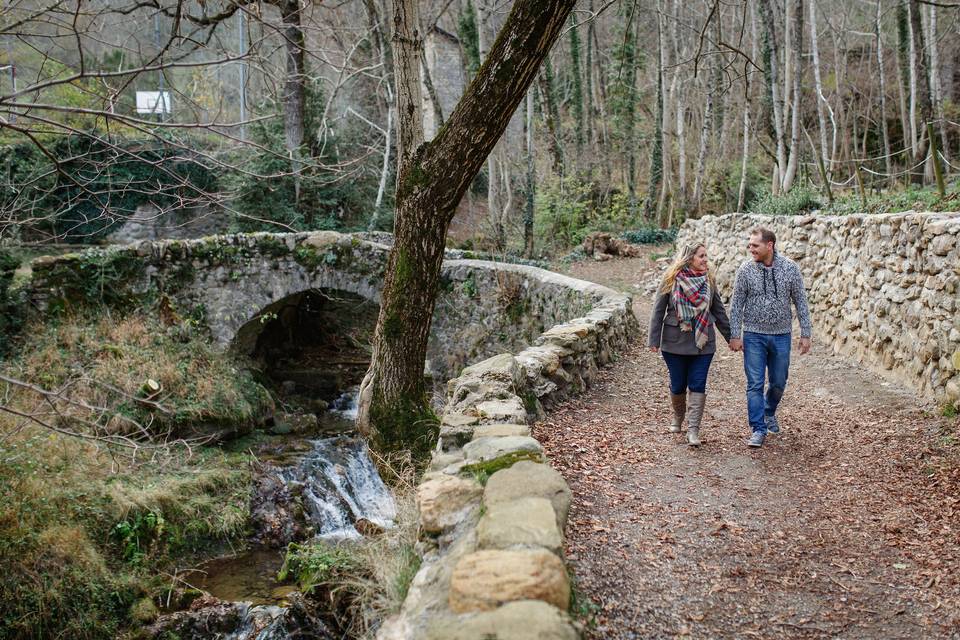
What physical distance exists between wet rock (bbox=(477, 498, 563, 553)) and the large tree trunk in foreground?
2.91m

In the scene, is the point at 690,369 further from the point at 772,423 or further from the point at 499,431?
the point at 499,431

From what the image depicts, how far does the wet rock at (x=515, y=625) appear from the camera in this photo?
6.51ft

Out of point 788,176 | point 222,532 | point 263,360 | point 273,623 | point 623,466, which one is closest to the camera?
point 623,466

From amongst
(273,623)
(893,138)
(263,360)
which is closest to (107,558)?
(273,623)

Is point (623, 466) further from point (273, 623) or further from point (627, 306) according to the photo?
point (627, 306)

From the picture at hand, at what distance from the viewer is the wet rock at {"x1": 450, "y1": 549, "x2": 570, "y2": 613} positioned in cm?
222

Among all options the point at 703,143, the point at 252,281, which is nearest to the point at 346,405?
the point at 252,281

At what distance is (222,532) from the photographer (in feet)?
27.4

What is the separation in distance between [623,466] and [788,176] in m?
10.7

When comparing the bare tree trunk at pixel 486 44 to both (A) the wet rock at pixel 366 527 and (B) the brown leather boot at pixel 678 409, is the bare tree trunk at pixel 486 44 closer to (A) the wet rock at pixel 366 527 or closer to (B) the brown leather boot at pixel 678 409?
(A) the wet rock at pixel 366 527

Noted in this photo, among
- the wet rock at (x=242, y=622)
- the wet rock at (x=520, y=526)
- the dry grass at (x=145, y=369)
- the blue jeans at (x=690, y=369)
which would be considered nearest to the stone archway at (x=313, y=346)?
the dry grass at (x=145, y=369)

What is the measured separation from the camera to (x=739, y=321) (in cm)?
511

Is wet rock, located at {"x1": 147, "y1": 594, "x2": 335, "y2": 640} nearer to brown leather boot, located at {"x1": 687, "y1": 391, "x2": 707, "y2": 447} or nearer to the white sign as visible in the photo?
brown leather boot, located at {"x1": 687, "y1": 391, "x2": 707, "y2": 447}

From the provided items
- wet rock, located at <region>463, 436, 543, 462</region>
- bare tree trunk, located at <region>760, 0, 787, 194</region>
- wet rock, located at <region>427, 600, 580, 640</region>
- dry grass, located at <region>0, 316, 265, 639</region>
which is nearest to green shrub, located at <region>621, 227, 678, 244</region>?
bare tree trunk, located at <region>760, 0, 787, 194</region>
